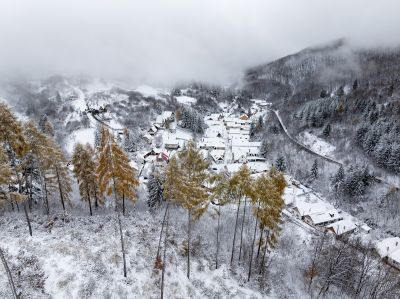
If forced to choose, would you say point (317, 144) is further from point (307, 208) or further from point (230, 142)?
point (307, 208)

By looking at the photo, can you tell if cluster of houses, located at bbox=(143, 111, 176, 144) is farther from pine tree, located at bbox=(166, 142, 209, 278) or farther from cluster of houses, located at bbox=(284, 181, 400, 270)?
pine tree, located at bbox=(166, 142, 209, 278)

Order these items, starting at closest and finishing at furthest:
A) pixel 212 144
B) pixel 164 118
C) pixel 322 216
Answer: pixel 322 216 < pixel 212 144 < pixel 164 118

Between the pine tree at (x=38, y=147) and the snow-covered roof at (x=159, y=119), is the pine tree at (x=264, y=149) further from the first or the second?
the pine tree at (x=38, y=147)

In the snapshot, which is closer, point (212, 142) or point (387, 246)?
point (387, 246)

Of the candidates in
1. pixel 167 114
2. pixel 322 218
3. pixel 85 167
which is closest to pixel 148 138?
pixel 167 114

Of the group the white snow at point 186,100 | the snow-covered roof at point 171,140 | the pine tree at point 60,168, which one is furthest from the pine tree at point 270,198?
the white snow at point 186,100
